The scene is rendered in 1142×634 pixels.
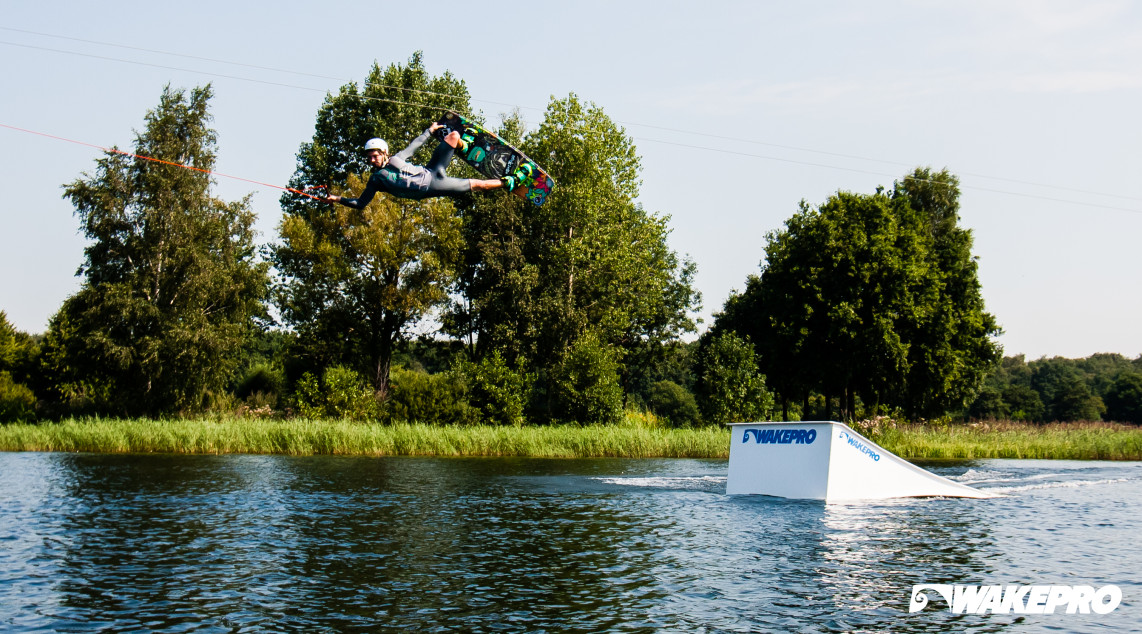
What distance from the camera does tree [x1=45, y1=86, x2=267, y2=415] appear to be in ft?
151

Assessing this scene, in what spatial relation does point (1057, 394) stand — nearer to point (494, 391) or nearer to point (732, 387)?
point (732, 387)

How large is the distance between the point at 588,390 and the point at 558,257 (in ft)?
28.5

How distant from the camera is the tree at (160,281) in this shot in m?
45.9

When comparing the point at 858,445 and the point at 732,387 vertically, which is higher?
the point at 732,387

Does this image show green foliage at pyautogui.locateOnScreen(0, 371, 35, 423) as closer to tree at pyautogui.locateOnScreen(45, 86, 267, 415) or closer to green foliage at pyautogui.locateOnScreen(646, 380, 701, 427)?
tree at pyautogui.locateOnScreen(45, 86, 267, 415)

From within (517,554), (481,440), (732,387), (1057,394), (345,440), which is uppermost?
(1057,394)

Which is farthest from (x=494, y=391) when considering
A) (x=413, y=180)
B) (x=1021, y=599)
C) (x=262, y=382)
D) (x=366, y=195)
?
(x=1021, y=599)

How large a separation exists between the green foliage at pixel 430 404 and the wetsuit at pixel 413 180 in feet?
105

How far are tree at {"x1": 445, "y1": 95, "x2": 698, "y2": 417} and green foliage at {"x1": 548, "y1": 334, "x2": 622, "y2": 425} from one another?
2.92 feet

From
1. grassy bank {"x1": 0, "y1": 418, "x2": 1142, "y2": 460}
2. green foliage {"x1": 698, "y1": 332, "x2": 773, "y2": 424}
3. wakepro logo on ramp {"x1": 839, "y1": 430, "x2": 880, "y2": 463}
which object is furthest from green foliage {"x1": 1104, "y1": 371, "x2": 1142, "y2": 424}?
wakepro logo on ramp {"x1": 839, "y1": 430, "x2": 880, "y2": 463}

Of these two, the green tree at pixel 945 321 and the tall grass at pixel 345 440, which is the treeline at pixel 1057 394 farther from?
the tall grass at pixel 345 440

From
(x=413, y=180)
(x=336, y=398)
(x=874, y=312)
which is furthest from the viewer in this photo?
(x=874, y=312)

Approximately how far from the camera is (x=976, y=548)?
17.0 metres

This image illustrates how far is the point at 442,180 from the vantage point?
631 inches
